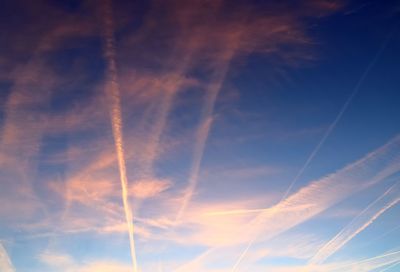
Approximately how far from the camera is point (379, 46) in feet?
24.2

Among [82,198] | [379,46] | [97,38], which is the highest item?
[97,38]

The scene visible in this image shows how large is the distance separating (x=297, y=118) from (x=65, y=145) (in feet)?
23.0

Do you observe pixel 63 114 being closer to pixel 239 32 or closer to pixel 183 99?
pixel 183 99

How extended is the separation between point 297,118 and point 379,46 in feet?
8.95

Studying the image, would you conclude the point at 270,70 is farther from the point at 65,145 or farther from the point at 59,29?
the point at 65,145

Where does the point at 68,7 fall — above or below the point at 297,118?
above

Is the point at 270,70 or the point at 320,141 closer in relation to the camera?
the point at 270,70

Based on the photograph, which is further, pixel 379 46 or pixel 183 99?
pixel 183 99

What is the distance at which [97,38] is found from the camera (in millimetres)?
6824

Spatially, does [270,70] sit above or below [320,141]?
above

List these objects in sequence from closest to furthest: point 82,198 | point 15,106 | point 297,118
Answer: point 15,106 → point 297,118 → point 82,198

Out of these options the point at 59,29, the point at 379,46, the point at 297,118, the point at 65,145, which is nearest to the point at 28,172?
the point at 65,145

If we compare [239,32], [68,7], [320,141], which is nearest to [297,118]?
[320,141]

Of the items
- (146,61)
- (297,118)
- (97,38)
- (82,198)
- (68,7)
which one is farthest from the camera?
(82,198)
